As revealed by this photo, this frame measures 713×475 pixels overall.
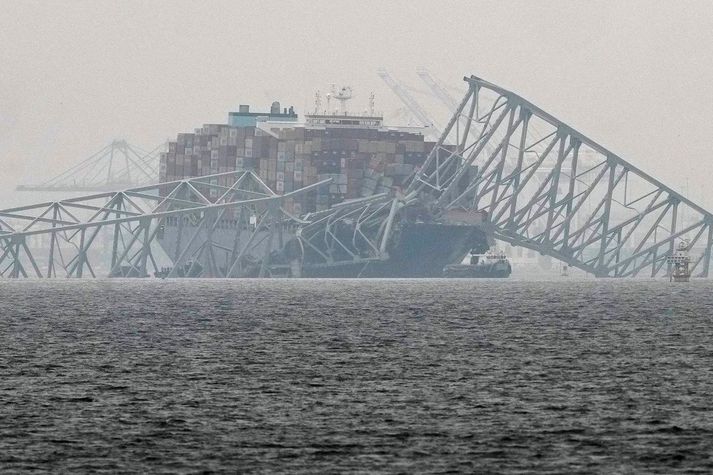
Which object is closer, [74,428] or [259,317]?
[74,428]

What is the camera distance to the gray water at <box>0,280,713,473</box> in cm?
4450

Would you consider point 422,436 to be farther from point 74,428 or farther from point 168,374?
point 168,374

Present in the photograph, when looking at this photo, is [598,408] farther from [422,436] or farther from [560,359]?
[560,359]

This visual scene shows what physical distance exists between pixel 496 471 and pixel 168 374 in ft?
88.8

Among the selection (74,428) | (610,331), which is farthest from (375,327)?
(74,428)

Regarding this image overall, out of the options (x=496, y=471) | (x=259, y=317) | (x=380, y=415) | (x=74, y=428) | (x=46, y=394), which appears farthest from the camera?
(x=259, y=317)

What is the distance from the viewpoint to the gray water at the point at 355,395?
146 feet

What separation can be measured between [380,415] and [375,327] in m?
53.0

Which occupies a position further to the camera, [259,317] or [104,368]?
[259,317]

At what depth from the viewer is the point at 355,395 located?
5897cm

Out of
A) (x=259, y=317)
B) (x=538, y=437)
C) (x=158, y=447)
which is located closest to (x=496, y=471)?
(x=538, y=437)

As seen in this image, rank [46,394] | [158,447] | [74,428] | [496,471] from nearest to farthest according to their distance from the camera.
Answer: [496,471]
[158,447]
[74,428]
[46,394]

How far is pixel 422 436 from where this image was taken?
158 ft

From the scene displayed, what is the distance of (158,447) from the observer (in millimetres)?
45812
